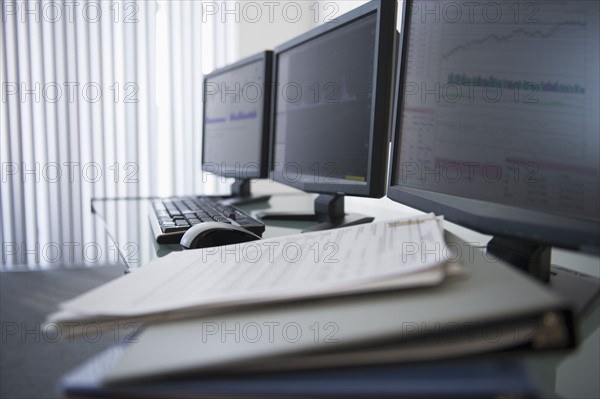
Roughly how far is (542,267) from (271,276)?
0.32 metres

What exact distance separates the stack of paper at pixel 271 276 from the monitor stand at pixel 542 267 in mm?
99

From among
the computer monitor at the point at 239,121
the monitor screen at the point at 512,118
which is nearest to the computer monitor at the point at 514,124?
the monitor screen at the point at 512,118

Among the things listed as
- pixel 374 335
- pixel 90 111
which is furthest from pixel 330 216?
pixel 90 111

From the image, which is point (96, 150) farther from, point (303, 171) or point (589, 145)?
point (589, 145)

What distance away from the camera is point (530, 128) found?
1.70ft

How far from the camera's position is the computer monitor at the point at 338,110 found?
2.99ft

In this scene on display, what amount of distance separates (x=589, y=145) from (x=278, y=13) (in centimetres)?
324

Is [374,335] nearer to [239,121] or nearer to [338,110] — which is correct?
[338,110]

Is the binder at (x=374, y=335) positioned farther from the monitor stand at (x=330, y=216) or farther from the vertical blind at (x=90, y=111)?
the vertical blind at (x=90, y=111)

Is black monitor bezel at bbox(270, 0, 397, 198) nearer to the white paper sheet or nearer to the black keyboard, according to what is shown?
the black keyboard

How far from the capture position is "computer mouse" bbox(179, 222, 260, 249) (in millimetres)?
766

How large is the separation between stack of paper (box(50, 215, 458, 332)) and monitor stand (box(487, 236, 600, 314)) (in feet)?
0.33

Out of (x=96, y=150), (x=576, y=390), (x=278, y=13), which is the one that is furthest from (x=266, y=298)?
(x=278, y=13)

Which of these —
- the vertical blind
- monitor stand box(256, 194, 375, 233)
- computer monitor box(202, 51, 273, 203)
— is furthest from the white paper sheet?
the vertical blind
